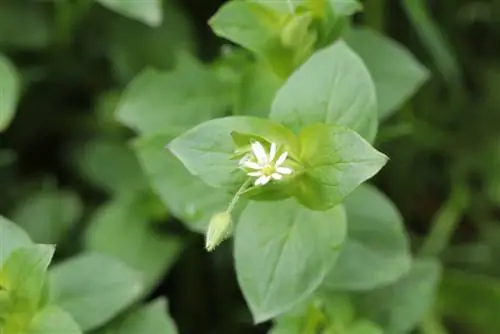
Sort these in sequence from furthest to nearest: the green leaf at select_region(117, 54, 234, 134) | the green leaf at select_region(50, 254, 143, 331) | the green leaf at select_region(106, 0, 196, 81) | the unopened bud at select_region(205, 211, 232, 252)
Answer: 1. the green leaf at select_region(106, 0, 196, 81)
2. the green leaf at select_region(117, 54, 234, 134)
3. the green leaf at select_region(50, 254, 143, 331)
4. the unopened bud at select_region(205, 211, 232, 252)

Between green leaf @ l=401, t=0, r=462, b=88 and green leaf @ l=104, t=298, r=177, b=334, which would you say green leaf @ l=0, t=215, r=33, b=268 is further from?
green leaf @ l=401, t=0, r=462, b=88

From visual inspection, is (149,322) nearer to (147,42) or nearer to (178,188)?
(178,188)

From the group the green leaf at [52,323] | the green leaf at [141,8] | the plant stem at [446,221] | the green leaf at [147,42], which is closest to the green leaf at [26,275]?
the green leaf at [52,323]

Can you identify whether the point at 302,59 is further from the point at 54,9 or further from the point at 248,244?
the point at 54,9

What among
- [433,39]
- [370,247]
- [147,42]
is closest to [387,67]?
[433,39]

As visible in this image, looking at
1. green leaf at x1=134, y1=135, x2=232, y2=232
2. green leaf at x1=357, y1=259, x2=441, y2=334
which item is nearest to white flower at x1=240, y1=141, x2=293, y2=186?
green leaf at x1=134, y1=135, x2=232, y2=232

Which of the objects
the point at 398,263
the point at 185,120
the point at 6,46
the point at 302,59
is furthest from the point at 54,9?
the point at 398,263

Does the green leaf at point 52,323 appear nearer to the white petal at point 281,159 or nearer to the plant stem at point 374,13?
the white petal at point 281,159
